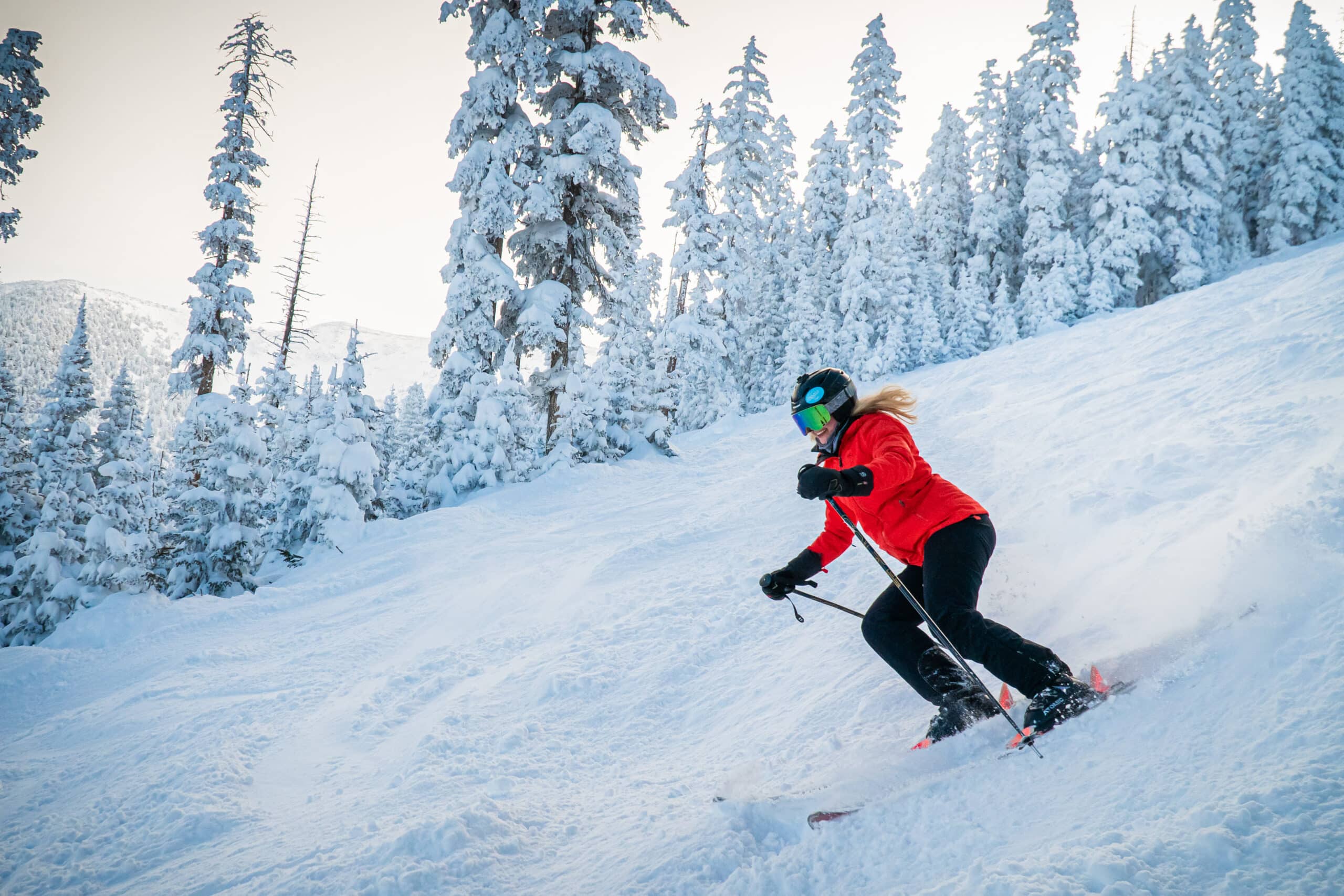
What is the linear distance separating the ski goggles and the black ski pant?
0.82m

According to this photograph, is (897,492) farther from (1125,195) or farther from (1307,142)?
(1307,142)

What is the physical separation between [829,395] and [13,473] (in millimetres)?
28053

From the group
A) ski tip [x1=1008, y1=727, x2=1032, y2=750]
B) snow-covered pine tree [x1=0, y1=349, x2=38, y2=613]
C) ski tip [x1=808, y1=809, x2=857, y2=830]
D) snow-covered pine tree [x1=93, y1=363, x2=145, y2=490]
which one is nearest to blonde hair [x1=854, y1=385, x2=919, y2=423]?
ski tip [x1=1008, y1=727, x2=1032, y2=750]

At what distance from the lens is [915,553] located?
3260mm

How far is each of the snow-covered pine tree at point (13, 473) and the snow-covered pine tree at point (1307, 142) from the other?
168ft

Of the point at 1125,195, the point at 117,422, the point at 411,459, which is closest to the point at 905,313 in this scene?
the point at 1125,195

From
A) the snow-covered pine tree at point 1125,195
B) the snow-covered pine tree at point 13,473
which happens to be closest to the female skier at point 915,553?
the snow-covered pine tree at point 13,473

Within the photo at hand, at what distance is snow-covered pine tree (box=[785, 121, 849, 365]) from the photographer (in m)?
31.9

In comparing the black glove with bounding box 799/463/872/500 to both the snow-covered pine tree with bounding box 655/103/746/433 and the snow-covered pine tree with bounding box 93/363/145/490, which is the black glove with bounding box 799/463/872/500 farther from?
the snow-covered pine tree with bounding box 93/363/145/490

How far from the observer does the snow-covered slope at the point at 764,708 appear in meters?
2.22

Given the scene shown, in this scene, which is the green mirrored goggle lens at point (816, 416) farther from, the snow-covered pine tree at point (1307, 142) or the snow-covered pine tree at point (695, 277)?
the snow-covered pine tree at point (1307, 142)

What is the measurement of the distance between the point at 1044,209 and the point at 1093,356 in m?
22.1

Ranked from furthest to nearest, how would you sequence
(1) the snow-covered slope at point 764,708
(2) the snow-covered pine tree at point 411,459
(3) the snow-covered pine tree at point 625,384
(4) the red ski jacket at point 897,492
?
(2) the snow-covered pine tree at point 411,459, (3) the snow-covered pine tree at point 625,384, (4) the red ski jacket at point 897,492, (1) the snow-covered slope at point 764,708

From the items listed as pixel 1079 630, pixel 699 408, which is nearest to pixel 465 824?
pixel 1079 630
